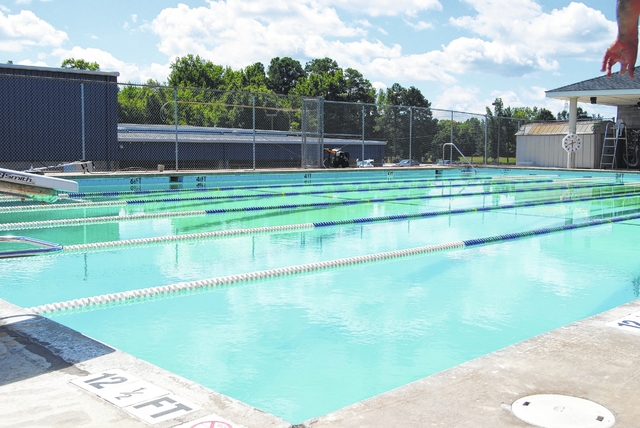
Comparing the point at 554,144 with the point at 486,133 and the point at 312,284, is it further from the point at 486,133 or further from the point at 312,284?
the point at 312,284


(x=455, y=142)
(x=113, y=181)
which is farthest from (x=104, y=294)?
(x=455, y=142)

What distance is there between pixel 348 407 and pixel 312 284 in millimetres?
3143

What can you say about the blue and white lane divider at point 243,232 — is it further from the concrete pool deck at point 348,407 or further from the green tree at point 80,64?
the green tree at point 80,64

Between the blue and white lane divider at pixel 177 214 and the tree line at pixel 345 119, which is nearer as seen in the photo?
the blue and white lane divider at pixel 177 214

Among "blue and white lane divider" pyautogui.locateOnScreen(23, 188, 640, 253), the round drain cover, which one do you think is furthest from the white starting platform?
"blue and white lane divider" pyautogui.locateOnScreen(23, 188, 640, 253)

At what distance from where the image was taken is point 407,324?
4.46 meters

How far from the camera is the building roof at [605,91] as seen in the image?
74.7 ft

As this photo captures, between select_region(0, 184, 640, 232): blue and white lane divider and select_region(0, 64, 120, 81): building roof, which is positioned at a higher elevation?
select_region(0, 64, 120, 81): building roof

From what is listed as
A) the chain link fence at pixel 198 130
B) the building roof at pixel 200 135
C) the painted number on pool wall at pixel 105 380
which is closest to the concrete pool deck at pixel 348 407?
the painted number on pool wall at pixel 105 380

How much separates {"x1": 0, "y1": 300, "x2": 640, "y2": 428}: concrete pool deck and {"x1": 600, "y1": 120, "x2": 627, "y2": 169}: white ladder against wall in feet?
79.6

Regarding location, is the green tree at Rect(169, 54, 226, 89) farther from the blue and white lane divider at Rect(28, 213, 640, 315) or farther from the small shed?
the blue and white lane divider at Rect(28, 213, 640, 315)

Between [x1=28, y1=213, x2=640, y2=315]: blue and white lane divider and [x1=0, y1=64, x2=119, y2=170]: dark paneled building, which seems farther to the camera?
[x1=0, y1=64, x2=119, y2=170]: dark paneled building

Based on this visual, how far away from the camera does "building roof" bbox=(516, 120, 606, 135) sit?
26172 mm

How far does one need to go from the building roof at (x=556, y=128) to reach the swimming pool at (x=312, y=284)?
15898mm
